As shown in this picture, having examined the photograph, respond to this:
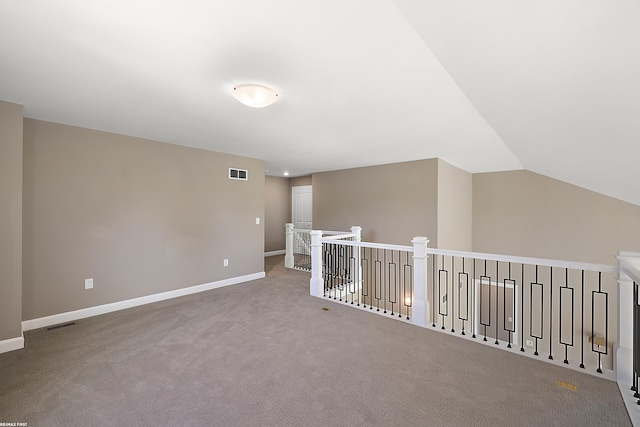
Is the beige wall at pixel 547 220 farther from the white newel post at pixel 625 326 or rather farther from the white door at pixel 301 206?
the white door at pixel 301 206

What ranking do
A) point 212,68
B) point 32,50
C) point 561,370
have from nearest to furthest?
point 32,50, point 212,68, point 561,370

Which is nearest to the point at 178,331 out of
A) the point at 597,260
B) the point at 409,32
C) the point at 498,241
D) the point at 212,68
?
the point at 212,68

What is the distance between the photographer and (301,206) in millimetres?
8641

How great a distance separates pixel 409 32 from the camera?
170cm

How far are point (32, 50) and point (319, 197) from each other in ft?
19.2

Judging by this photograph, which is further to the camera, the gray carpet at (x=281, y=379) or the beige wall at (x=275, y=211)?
the beige wall at (x=275, y=211)

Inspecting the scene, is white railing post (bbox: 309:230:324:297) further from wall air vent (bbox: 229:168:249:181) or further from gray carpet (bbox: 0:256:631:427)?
wall air vent (bbox: 229:168:249:181)

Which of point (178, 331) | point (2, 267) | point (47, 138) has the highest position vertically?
→ point (47, 138)

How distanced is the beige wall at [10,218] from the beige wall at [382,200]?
5533mm

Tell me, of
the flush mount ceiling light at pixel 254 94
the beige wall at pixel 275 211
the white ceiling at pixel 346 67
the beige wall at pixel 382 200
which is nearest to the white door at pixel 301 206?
the beige wall at pixel 275 211

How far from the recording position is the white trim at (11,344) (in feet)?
9.04

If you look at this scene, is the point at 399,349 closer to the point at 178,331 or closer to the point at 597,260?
the point at 178,331

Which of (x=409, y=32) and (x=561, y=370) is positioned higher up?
(x=409, y=32)

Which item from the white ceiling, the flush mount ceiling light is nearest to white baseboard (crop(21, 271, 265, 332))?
the white ceiling
